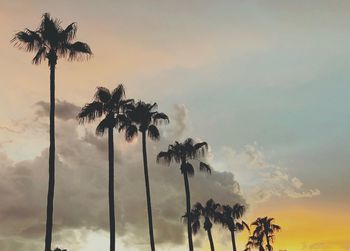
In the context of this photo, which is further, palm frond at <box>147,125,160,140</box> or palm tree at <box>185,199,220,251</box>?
palm tree at <box>185,199,220,251</box>

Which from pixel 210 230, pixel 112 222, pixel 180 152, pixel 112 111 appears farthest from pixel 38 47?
pixel 210 230

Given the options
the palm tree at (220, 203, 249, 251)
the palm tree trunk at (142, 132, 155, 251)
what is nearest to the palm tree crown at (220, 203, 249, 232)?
the palm tree at (220, 203, 249, 251)

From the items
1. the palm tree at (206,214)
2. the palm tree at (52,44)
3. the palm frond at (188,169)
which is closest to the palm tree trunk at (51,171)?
the palm tree at (52,44)

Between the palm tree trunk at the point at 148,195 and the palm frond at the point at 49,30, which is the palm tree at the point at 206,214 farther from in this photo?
the palm frond at the point at 49,30

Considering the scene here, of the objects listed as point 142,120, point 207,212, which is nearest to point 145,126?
point 142,120

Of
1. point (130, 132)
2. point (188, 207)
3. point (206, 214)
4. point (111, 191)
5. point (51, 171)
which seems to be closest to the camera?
point (51, 171)

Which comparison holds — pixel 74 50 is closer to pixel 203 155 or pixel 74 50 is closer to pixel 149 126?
pixel 149 126

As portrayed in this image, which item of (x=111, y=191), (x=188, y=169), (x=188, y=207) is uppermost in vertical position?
(x=188, y=169)

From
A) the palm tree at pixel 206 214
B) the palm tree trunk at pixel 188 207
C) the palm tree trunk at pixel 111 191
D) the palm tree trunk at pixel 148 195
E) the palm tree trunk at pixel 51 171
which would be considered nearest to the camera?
the palm tree trunk at pixel 51 171

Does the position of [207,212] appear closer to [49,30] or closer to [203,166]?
[203,166]

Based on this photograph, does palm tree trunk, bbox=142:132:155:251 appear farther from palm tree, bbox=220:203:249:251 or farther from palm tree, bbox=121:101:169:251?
palm tree, bbox=220:203:249:251

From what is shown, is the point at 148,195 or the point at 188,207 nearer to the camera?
the point at 148,195

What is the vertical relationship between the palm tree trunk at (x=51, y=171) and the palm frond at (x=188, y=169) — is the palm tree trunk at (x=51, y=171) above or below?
below

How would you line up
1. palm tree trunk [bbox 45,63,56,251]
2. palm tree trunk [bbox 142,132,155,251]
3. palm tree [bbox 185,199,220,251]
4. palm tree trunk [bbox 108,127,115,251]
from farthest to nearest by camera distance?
palm tree [bbox 185,199,220,251]
palm tree trunk [bbox 142,132,155,251]
palm tree trunk [bbox 108,127,115,251]
palm tree trunk [bbox 45,63,56,251]
